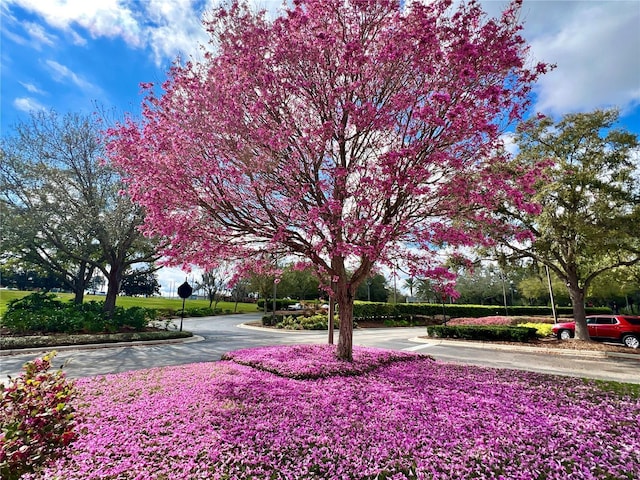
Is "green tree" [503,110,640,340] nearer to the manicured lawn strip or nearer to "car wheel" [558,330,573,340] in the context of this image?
"car wheel" [558,330,573,340]

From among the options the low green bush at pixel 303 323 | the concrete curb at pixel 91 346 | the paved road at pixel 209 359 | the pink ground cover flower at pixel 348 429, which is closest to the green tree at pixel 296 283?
the low green bush at pixel 303 323

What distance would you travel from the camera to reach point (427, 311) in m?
35.0

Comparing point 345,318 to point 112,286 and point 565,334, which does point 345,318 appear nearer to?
point 565,334

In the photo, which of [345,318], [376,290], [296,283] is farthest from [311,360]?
[376,290]

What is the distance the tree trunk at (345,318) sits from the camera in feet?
30.1

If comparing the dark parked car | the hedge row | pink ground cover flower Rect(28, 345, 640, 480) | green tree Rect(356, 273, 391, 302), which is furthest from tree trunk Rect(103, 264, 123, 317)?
green tree Rect(356, 273, 391, 302)

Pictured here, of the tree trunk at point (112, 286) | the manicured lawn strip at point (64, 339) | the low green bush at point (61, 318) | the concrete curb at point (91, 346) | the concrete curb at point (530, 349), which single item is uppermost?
the tree trunk at point (112, 286)

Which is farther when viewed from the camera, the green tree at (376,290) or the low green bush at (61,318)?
the green tree at (376,290)

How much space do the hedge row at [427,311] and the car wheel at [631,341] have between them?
1359 cm

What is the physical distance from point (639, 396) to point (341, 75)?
29.7ft

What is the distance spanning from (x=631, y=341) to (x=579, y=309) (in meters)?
2.41

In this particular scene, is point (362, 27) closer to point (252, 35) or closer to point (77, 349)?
point (252, 35)

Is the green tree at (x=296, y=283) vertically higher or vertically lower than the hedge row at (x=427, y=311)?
higher

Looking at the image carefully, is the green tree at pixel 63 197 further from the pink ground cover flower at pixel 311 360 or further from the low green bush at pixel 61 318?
the pink ground cover flower at pixel 311 360
